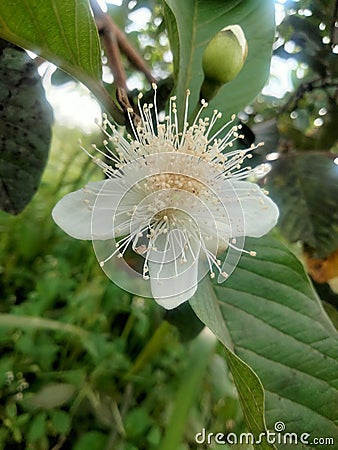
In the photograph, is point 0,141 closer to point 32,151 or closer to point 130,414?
point 32,151

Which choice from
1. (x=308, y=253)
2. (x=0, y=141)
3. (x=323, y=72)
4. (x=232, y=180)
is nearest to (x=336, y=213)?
(x=308, y=253)

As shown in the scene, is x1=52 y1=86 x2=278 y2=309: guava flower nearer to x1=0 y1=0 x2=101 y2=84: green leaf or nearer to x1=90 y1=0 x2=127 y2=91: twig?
x1=0 y1=0 x2=101 y2=84: green leaf

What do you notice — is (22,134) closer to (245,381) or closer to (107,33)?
(107,33)

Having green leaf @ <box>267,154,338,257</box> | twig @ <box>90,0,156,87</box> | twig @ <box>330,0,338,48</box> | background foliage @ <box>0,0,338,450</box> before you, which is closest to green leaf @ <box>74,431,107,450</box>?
background foliage @ <box>0,0,338,450</box>

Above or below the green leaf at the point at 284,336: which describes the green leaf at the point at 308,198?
above

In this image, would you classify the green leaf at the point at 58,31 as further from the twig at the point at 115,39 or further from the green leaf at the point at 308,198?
the green leaf at the point at 308,198

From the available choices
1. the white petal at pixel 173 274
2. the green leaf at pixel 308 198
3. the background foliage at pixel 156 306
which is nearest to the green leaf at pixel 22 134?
the background foliage at pixel 156 306
